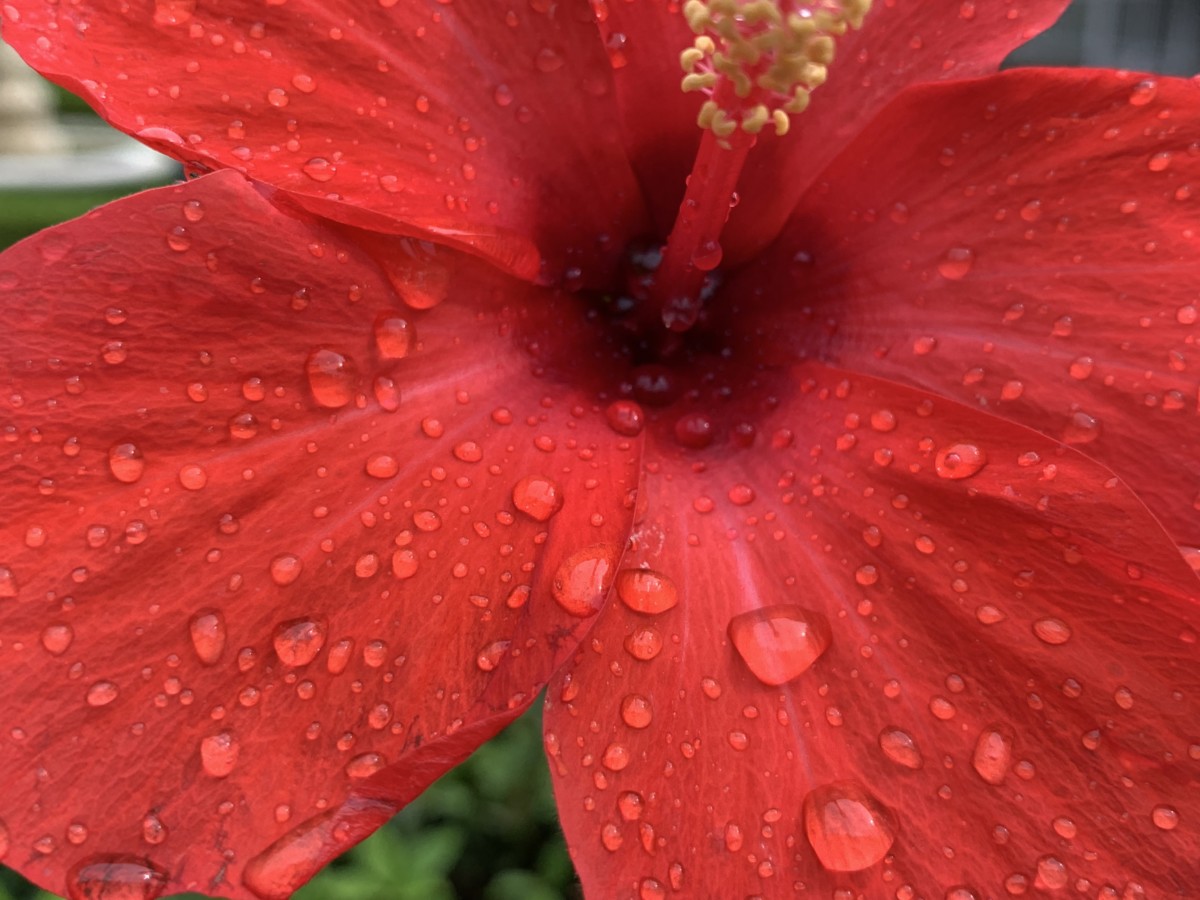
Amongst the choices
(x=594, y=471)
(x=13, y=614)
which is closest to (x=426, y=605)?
(x=594, y=471)

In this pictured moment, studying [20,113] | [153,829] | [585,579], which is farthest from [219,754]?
[20,113]

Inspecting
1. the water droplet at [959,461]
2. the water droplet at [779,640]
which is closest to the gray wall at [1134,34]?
the water droplet at [959,461]

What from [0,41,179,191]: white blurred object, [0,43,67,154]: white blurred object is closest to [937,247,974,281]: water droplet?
[0,41,179,191]: white blurred object

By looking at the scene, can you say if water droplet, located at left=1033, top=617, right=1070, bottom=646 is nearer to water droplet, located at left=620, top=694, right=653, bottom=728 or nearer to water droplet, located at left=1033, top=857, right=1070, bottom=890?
water droplet, located at left=1033, top=857, right=1070, bottom=890

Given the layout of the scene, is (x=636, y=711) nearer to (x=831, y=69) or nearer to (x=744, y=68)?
(x=744, y=68)

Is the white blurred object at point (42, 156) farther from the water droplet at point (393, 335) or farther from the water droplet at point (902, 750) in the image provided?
the water droplet at point (902, 750)

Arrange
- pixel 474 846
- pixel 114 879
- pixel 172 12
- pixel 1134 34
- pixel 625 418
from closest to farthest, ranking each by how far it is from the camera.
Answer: pixel 114 879 → pixel 172 12 → pixel 625 418 → pixel 474 846 → pixel 1134 34

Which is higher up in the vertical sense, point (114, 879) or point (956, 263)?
point (956, 263)
